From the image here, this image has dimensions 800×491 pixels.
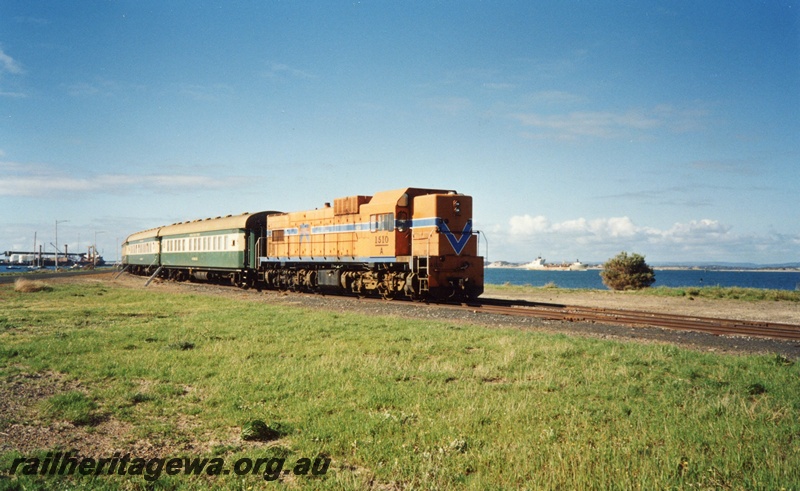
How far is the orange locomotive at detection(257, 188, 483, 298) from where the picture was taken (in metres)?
20.3

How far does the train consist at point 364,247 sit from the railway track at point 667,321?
6.67 feet

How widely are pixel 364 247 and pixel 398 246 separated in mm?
2130

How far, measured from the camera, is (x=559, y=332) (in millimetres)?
13641

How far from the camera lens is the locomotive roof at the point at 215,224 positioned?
32094mm

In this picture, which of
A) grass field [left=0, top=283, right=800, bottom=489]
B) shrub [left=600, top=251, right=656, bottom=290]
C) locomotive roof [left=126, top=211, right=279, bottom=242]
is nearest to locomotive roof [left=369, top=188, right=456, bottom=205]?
grass field [left=0, top=283, right=800, bottom=489]

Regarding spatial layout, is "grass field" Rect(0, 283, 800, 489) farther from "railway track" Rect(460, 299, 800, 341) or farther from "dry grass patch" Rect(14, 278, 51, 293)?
"dry grass patch" Rect(14, 278, 51, 293)

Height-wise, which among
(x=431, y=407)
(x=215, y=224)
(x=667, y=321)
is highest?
(x=215, y=224)

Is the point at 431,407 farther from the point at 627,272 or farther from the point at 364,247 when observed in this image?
the point at 627,272

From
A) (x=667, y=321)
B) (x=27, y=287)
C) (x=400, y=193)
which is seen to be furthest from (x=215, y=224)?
(x=667, y=321)

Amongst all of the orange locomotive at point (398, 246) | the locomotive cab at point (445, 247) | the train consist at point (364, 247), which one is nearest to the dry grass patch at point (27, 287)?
the train consist at point (364, 247)

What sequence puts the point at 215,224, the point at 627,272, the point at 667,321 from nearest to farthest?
the point at 667,321
the point at 215,224
the point at 627,272

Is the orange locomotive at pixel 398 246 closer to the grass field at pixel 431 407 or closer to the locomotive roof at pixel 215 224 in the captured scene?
the locomotive roof at pixel 215 224

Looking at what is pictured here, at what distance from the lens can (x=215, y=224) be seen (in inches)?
1396

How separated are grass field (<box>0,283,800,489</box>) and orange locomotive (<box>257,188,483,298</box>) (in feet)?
24.3
